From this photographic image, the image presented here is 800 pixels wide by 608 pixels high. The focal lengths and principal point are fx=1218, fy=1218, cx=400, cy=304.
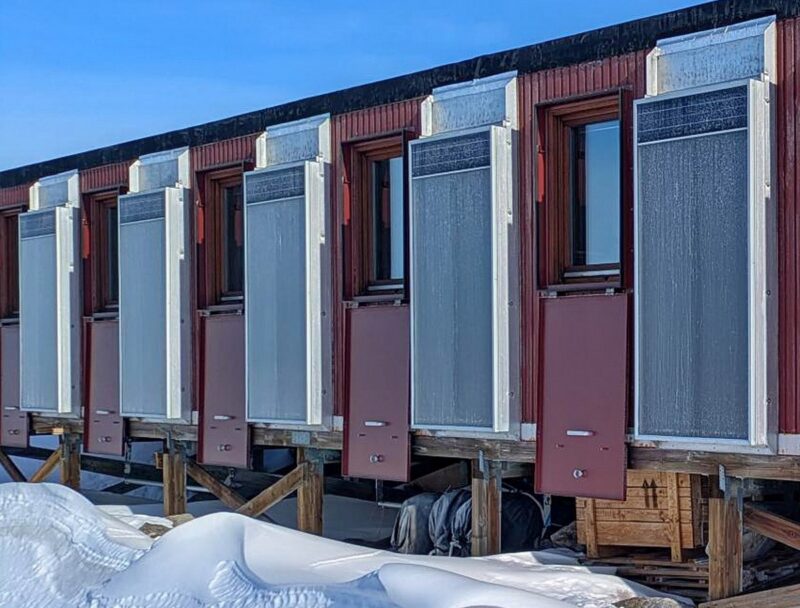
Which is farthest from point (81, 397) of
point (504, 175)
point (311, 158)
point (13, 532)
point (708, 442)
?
point (708, 442)

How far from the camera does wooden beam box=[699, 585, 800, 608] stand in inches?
418

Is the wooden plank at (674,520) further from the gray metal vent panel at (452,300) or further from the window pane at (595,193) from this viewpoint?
the window pane at (595,193)

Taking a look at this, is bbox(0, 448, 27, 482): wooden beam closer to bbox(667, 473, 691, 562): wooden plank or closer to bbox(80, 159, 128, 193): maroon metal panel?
bbox(80, 159, 128, 193): maroon metal panel

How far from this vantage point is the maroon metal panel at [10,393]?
790 inches

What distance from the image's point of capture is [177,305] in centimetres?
1681

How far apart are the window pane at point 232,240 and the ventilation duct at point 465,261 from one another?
3947 millimetres

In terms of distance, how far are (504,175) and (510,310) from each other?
4.54 ft

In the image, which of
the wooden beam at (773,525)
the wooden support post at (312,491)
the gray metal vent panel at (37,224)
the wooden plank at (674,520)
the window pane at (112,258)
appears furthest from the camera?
the gray metal vent panel at (37,224)

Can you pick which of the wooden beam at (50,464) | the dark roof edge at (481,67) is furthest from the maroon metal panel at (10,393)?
the dark roof edge at (481,67)

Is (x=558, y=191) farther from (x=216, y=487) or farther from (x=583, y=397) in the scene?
(x=216, y=487)

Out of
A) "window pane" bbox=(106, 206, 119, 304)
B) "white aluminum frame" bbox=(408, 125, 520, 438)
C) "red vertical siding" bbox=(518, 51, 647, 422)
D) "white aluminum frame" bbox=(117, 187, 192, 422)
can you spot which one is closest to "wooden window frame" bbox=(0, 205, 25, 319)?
"window pane" bbox=(106, 206, 119, 304)

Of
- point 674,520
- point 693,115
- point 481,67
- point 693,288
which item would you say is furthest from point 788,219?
point 481,67

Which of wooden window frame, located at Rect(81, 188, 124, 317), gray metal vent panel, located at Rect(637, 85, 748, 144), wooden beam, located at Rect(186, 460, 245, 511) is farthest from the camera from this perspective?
wooden window frame, located at Rect(81, 188, 124, 317)

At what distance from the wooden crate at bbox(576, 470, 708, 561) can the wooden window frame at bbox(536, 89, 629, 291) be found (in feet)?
6.98
